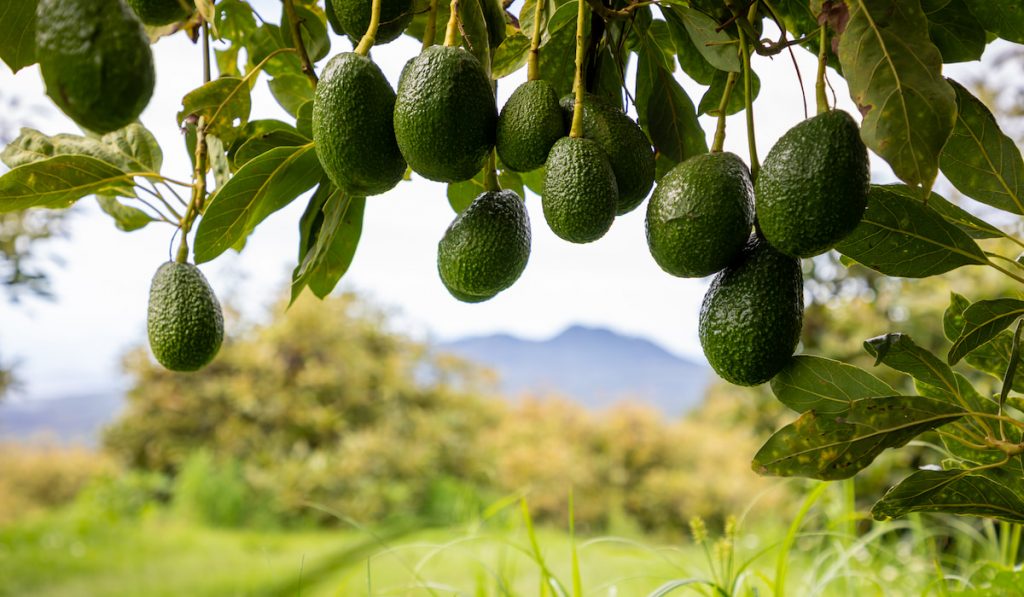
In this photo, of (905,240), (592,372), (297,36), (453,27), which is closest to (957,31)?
(905,240)

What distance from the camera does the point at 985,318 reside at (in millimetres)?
684

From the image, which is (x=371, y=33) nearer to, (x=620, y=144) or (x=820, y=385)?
(x=620, y=144)

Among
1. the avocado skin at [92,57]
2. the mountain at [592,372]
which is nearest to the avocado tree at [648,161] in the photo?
the avocado skin at [92,57]

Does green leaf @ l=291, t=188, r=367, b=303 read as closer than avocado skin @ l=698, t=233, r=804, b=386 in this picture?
No

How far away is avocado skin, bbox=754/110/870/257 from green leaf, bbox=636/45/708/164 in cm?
25

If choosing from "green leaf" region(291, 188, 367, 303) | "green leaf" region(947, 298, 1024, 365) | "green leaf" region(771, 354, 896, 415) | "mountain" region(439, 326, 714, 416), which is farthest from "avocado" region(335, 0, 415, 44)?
"mountain" region(439, 326, 714, 416)

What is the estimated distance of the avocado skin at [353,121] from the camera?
1.85 feet

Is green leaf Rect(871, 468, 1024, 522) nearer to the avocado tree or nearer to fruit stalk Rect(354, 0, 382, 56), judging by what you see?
the avocado tree

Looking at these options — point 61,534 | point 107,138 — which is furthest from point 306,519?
point 107,138

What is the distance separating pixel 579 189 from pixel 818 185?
0.53 ft

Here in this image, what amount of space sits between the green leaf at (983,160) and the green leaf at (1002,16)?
0.18 ft

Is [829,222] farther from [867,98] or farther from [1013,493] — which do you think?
[1013,493]

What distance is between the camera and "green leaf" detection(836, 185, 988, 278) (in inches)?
25.8

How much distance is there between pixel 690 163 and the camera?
22.3 inches
